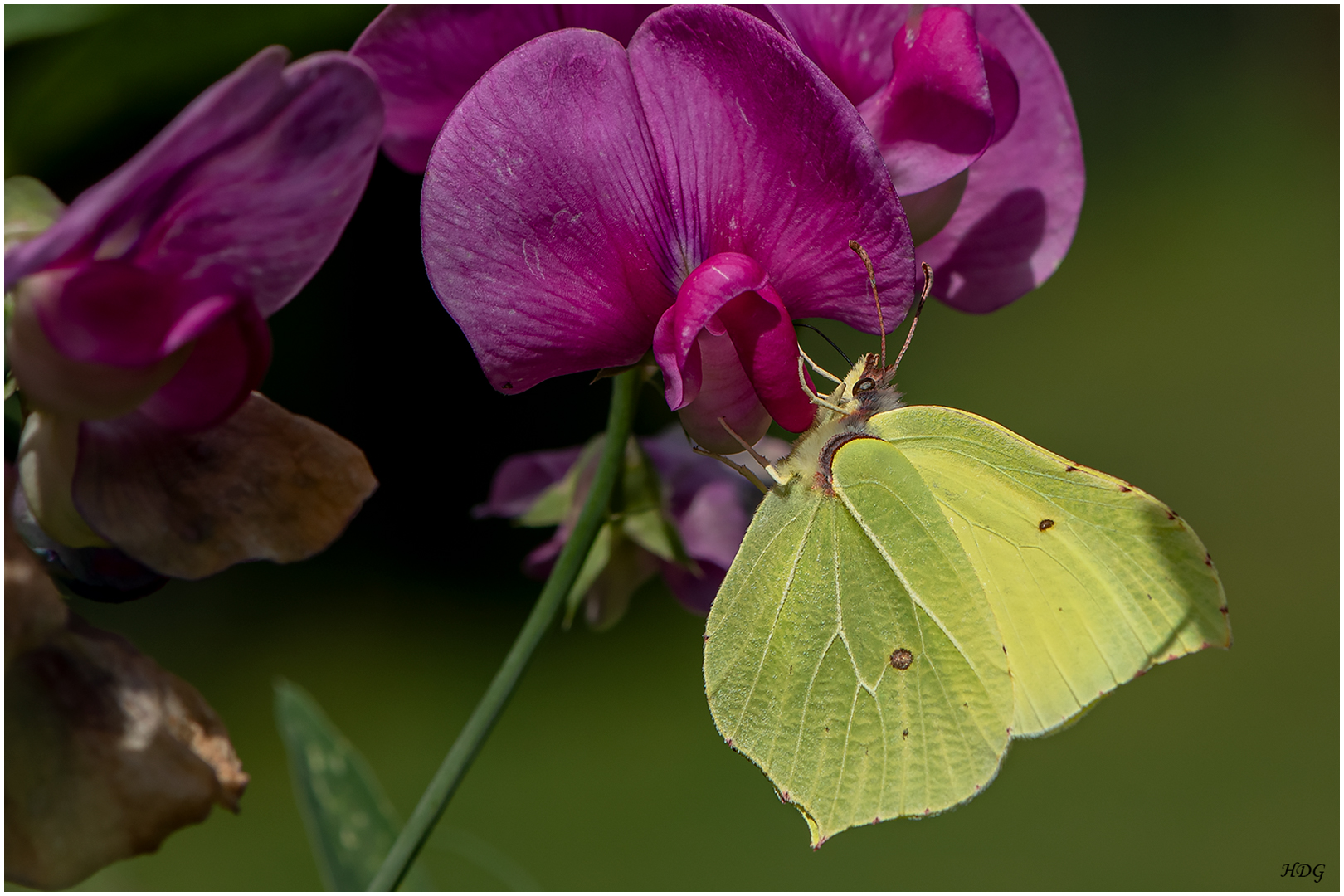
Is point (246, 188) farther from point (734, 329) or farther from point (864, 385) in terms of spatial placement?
point (864, 385)

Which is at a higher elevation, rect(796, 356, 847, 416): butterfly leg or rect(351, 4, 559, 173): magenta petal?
rect(351, 4, 559, 173): magenta petal

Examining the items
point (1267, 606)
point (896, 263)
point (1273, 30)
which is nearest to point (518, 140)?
point (896, 263)

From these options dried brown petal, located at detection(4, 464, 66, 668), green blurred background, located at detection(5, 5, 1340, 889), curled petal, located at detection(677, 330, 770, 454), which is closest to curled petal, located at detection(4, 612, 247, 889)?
dried brown petal, located at detection(4, 464, 66, 668)

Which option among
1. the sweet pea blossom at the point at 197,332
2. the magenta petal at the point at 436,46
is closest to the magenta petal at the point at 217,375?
the sweet pea blossom at the point at 197,332

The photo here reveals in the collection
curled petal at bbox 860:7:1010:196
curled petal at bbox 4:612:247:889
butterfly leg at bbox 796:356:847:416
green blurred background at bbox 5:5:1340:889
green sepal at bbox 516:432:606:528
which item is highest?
curled petal at bbox 860:7:1010:196

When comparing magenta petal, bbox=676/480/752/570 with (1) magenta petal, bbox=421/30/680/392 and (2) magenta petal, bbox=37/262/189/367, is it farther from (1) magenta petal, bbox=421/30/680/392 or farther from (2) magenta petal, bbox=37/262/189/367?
(2) magenta petal, bbox=37/262/189/367

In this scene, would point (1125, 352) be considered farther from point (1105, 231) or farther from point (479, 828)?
point (479, 828)

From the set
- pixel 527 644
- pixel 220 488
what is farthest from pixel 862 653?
pixel 220 488
